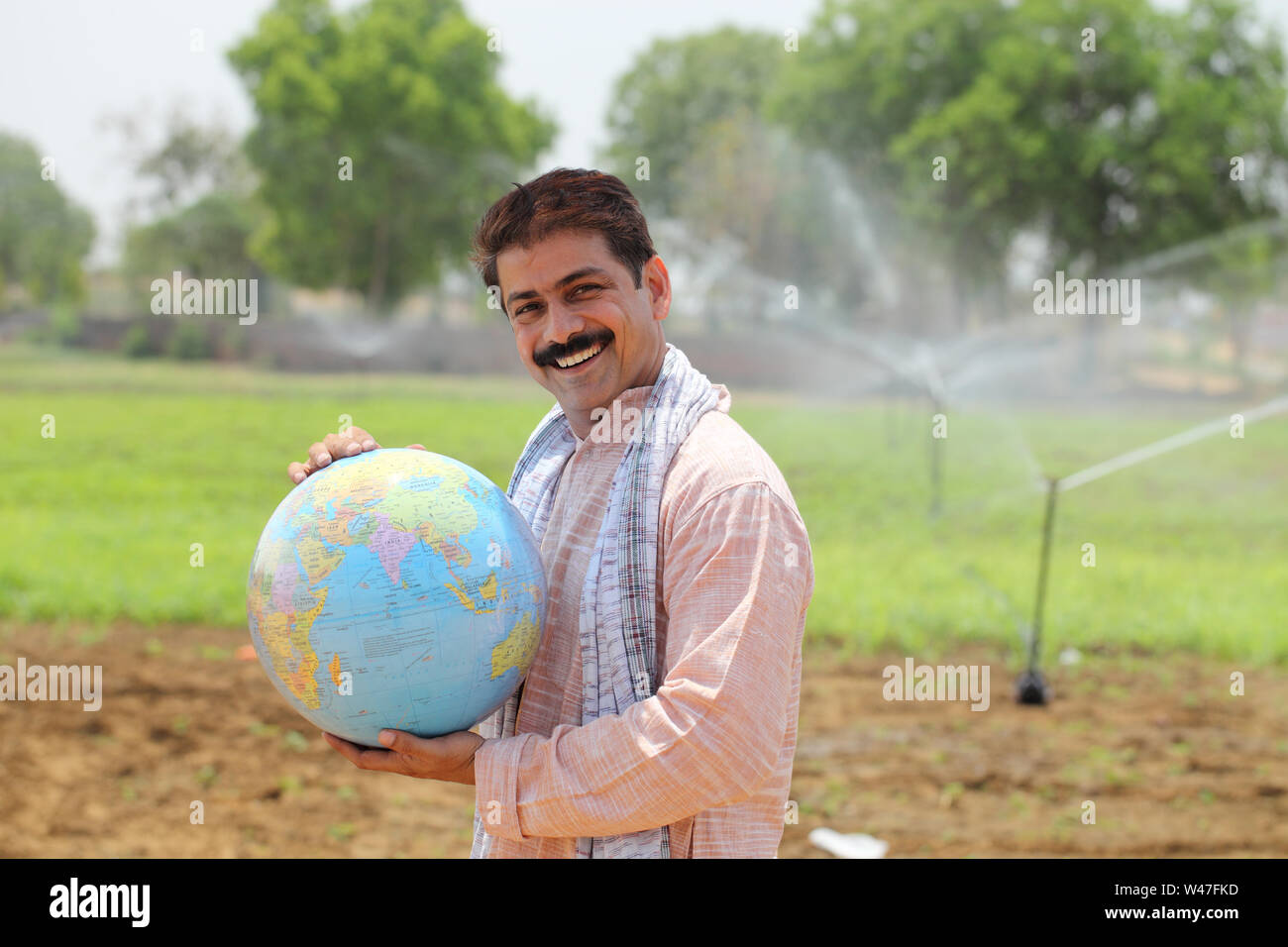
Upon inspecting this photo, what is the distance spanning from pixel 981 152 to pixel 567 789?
115 ft

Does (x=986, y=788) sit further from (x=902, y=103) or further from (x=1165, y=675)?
(x=902, y=103)

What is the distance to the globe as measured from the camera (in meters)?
2.30

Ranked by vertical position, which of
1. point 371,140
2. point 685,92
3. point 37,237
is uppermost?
point 685,92

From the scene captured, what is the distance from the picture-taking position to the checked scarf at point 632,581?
217 cm

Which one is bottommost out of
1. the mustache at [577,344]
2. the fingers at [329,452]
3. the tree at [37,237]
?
the fingers at [329,452]

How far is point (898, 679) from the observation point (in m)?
7.55

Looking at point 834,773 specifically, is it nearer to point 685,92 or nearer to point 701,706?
point 701,706

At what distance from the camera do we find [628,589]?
2.18 m

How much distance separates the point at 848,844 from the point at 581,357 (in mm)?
3846

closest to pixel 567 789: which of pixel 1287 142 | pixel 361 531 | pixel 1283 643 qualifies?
pixel 361 531

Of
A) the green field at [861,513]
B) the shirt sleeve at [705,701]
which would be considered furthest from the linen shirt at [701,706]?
the green field at [861,513]

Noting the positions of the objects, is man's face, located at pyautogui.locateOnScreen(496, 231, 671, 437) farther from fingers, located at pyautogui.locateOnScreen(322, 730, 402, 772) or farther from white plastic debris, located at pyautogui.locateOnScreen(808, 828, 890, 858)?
white plastic debris, located at pyautogui.locateOnScreen(808, 828, 890, 858)

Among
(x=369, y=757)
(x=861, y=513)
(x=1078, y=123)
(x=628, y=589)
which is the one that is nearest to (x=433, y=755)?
(x=369, y=757)

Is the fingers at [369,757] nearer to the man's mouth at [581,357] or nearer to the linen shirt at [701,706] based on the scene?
the linen shirt at [701,706]
